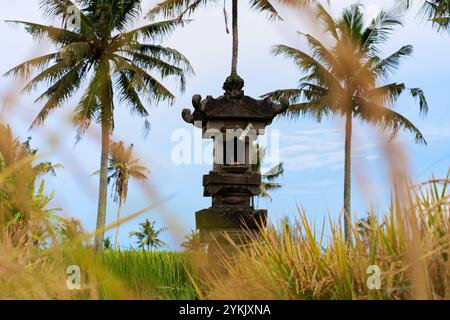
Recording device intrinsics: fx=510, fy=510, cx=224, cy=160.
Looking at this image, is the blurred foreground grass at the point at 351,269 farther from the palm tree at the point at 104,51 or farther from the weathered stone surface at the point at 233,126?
the palm tree at the point at 104,51

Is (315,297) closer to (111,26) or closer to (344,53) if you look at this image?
(344,53)

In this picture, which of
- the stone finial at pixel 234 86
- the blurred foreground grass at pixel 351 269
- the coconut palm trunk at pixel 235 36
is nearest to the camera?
the blurred foreground grass at pixel 351 269

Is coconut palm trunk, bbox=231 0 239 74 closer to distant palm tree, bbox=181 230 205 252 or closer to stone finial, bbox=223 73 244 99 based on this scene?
stone finial, bbox=223 73 244 99

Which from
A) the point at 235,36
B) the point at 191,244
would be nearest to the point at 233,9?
the point at 235,36

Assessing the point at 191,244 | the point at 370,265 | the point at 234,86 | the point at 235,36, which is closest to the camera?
the point at 370,265

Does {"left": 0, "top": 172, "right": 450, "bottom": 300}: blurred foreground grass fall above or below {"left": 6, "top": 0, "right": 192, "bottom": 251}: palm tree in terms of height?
below

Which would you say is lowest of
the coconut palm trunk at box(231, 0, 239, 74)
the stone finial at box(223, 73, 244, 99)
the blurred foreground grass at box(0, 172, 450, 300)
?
the blurred foreground grass at box(0, 172, 450, 300)

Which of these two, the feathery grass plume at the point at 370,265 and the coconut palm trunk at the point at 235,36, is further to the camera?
the coconut palm trunk at the point at 235,36

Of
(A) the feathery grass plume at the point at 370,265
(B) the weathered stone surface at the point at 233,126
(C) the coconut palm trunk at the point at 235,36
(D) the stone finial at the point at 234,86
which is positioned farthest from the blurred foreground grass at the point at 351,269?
(C) the coconut palm trunk at the point at 235,36

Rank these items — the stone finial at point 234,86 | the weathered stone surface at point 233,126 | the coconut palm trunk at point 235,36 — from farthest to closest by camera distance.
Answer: the coconut palm trunk at point 235,36 → the stone finial at point 234,86 → the weathered stone surface at point 233,126

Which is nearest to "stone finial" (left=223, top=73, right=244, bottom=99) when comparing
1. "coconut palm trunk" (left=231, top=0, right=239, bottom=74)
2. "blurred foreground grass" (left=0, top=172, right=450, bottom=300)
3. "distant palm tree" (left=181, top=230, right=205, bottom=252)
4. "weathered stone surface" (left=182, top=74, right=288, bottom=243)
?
"weathered stone surface" (left=182, top=74, right=288, bottom=243)

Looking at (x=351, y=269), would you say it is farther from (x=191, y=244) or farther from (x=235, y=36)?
(x=235, y=36)

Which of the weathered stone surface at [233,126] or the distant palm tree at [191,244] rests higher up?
the weathered stone surface at [233,126]
